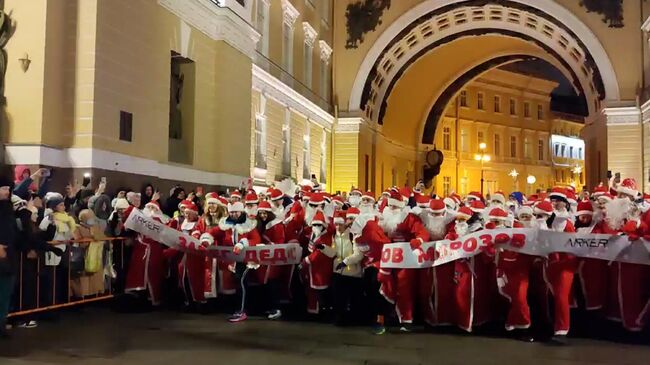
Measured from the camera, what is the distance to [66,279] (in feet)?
38.7

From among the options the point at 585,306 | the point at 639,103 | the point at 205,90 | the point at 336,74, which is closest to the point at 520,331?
the point at 585,306

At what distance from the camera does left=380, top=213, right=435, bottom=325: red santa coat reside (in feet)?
34.9

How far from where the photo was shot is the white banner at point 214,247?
11.6 metres

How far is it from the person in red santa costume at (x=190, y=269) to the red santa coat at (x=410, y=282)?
3244 mm

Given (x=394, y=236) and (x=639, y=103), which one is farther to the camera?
(x=639, y=103)

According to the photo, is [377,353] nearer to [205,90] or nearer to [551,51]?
[205,90]

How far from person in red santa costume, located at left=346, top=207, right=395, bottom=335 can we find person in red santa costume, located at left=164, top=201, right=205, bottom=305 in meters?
2.74

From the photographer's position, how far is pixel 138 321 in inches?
440

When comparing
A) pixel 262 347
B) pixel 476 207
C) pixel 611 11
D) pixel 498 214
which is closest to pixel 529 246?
pixel 498 214

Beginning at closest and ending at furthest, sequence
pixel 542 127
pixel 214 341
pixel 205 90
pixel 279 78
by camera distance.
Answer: pixel 214 341, pixel 205 90, pixel 279 78, pixel 542 127

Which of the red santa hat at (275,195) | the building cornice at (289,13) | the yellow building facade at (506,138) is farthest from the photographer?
the yellow building facade at (506,138)

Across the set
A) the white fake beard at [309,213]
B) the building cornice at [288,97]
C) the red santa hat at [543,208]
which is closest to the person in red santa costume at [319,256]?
the white fake beard at [309,213]

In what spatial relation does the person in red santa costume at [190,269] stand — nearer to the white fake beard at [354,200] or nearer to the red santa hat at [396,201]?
the red santa hat at [396,201]

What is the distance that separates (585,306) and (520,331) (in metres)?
1.16
